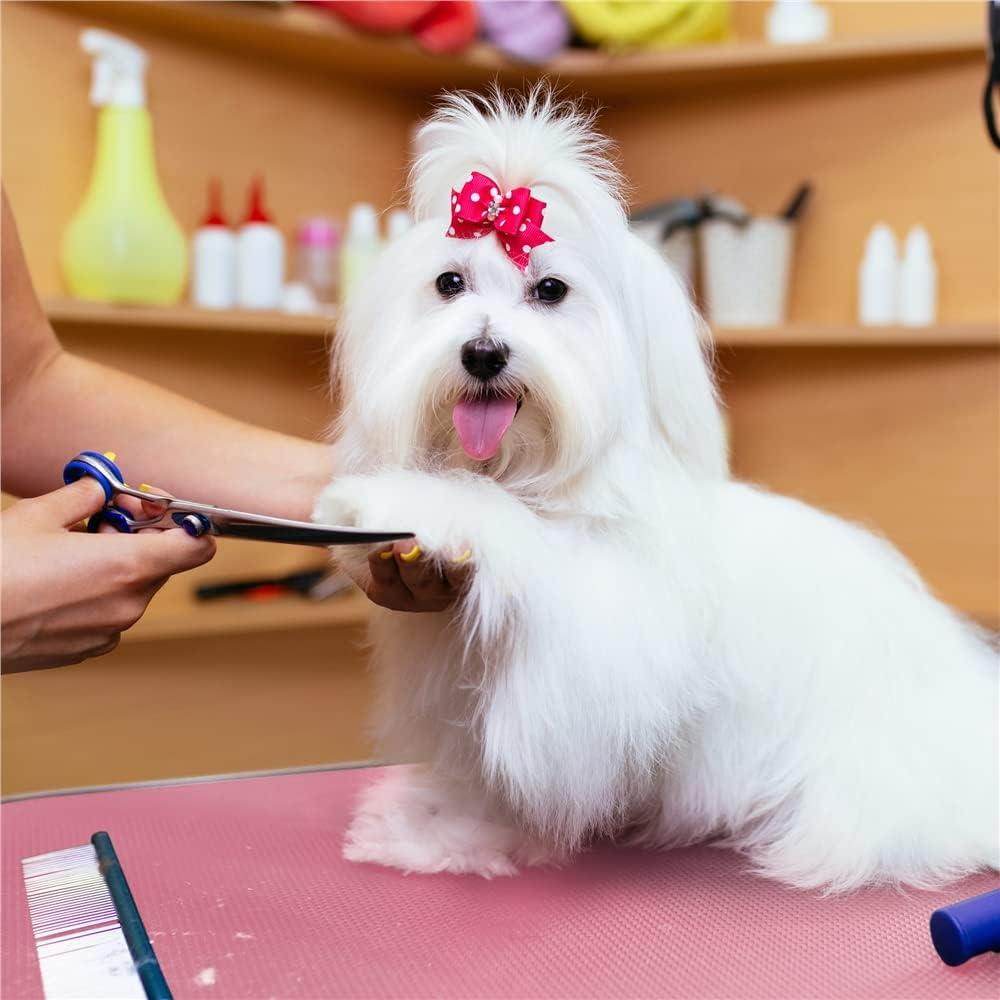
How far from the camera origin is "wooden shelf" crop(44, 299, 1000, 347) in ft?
6.95

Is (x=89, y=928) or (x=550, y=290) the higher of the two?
(x=550, y=290)

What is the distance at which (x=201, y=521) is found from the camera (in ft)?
3.06

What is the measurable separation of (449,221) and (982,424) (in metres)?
1.75

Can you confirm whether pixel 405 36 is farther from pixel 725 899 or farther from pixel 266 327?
pixel 725 899

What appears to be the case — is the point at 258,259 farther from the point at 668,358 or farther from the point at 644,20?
the point at 668,358

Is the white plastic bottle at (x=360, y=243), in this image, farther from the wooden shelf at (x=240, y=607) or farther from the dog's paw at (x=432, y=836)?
the dog's paw at (x=432, y=836)

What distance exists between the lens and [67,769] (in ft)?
7.57

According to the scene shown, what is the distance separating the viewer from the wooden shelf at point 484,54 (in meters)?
2.24

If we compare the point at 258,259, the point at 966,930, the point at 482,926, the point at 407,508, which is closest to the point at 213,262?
the point at 258,259

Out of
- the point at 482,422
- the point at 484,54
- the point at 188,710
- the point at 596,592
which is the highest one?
the point at 484,54

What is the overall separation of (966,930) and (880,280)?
5.93 ft

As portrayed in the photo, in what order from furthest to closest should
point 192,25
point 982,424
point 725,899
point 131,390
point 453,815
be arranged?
point 982,424
point 192,25
point 131,390
point 453,815
point 725,899

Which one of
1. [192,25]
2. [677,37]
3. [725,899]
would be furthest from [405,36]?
[725,899]

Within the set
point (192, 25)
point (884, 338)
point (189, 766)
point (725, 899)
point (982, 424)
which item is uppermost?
point (192, 25)
